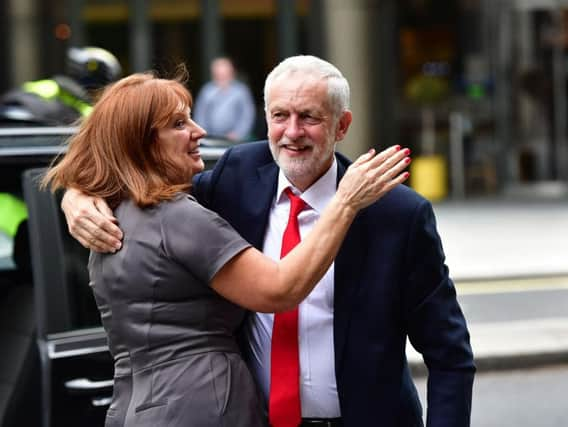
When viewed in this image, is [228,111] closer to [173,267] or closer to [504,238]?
[504,238]

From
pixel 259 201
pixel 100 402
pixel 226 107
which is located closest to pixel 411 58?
pixel 226 107

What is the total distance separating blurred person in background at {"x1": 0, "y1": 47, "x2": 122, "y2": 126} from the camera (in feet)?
17.8

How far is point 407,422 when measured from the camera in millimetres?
3236

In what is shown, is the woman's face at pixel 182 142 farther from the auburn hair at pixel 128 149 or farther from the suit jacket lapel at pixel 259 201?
the suit jacket lapel at pixel 259 201

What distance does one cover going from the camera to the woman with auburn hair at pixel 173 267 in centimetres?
289

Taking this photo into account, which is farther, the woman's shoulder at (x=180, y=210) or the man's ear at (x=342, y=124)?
the man's ear at (x=342, y=124)

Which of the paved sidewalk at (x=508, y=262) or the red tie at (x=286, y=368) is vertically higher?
the red tie at (x=286, y=368)

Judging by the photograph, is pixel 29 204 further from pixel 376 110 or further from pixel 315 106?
pixel 376 110

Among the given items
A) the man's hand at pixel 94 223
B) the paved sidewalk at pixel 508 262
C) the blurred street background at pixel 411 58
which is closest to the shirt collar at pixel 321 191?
the man's hand at pixel 94 223

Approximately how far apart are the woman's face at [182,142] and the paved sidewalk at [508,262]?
483cm

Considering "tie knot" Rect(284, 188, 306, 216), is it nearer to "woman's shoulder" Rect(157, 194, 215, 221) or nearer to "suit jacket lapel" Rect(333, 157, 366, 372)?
"suit jacket lapel" Rect(333, 157, 366, 372)

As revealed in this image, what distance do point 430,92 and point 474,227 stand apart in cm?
453

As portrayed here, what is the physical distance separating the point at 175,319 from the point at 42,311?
109cm

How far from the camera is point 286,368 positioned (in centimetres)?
314
